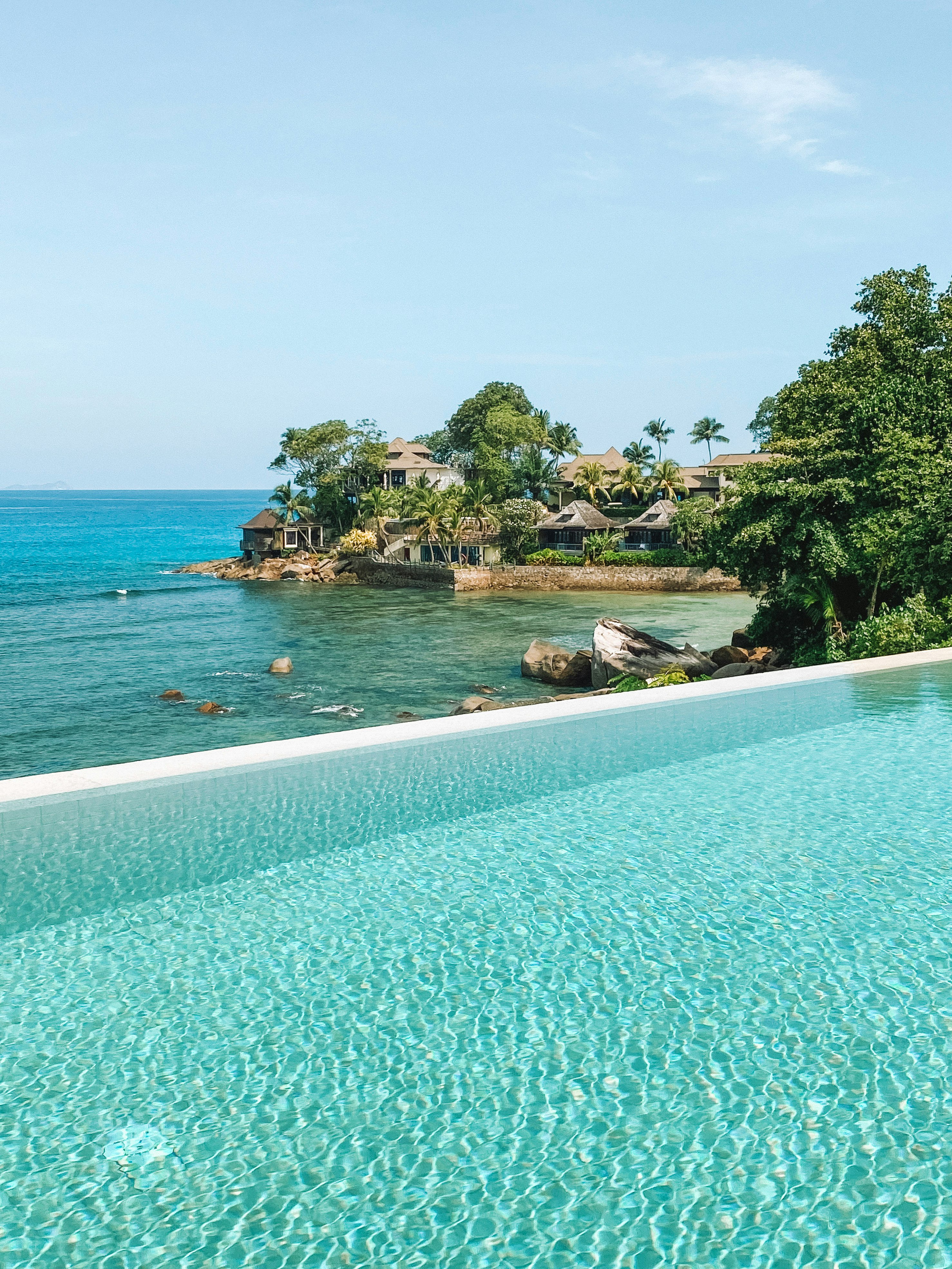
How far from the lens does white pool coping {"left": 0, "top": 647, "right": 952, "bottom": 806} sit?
8508 millimetres

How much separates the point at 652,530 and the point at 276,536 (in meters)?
27.1

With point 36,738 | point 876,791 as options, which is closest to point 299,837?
point 876,791

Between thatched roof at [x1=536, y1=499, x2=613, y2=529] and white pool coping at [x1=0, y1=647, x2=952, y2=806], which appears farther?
thatched roof at [x1=536, y1=499, x2=613, y2=529]

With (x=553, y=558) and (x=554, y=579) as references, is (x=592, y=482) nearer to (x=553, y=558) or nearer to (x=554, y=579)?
(x=553, y=558)

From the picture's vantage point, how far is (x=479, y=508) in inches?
2446

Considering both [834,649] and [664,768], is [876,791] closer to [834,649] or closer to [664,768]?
[664,768]

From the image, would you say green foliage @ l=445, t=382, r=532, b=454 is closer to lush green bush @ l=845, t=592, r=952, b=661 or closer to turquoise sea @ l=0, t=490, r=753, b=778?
turquoise sea @ l=0, t=490, r=753, b=778

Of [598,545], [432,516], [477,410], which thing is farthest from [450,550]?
[477,410]

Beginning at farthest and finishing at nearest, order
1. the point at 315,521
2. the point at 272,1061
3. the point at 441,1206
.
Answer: the point at 315,521 < the point at 272,1061 < the point at 441,1206

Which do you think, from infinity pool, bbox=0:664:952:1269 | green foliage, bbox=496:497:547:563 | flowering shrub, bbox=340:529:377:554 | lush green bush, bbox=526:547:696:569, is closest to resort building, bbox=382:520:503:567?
green foliage, bbox=496:497:547:563

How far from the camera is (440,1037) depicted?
514 cm

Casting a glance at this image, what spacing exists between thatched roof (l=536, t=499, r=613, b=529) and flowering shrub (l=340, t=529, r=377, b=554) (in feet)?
36.1

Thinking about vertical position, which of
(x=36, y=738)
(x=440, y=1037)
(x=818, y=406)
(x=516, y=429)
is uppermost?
(x=516, y=429)

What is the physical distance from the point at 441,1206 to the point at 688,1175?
3.28 ft
